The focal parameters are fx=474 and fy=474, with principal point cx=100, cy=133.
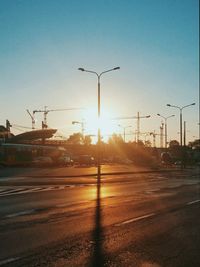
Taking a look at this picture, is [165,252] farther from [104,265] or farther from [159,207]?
[159,207]

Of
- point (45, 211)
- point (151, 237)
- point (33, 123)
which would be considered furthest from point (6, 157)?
point (151, 237)

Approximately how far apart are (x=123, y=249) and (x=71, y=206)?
24.7 feet

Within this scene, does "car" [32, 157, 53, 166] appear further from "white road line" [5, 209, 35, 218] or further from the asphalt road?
"white road line" [5, 209, 35, 218]

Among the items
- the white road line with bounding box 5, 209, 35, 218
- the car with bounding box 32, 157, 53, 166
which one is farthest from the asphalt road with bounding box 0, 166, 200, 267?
the car with bounding box 32, 157, 53, 166

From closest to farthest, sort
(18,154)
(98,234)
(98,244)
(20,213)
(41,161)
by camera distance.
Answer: (98,244)
(98,234)
(20,213)
(18,154)
(41,161)

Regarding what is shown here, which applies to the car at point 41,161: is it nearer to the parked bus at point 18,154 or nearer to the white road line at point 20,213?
the parked bus at point 18,154

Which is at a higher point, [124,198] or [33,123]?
[33,123]

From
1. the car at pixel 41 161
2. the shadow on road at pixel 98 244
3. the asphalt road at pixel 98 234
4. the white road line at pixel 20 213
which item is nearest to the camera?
the shadow on road at pixel 98 244

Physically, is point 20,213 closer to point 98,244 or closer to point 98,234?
point 98,234

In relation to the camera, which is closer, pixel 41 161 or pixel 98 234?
pixel 98 234

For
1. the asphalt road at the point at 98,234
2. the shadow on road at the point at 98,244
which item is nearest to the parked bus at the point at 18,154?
the asphalt road at the point at 98,234

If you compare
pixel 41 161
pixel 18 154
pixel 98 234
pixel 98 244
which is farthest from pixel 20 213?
pixel 41 161

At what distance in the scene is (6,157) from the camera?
66188mm

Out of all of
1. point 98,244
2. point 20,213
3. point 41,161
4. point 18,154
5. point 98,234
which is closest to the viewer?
point 98,244
